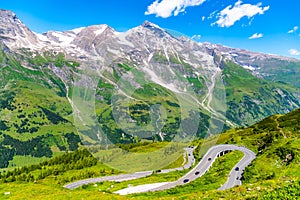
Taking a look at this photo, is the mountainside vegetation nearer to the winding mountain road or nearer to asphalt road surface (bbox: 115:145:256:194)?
asphalt road surface (bbox: 115:145:256:194)

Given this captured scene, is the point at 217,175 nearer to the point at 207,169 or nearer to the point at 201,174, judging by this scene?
the point at 201,174

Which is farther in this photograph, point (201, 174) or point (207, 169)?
point (207, 169)

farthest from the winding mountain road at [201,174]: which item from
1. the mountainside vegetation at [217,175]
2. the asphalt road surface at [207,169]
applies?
the mountainside vegetation at [217,175]

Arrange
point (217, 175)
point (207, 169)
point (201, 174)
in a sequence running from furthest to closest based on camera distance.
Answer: point (207, 169), point (201, 174), point (217, 175)

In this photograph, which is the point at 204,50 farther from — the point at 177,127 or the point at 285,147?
the point at 285,147

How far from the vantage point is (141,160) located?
2533cm

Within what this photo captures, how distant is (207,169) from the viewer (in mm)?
90375

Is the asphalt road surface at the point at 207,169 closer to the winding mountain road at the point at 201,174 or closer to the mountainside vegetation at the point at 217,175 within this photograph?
the winding mountain road at the point at 201,174

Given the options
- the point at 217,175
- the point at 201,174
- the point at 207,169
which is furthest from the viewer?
the point at 207,169

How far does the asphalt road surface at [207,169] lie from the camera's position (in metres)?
62.2

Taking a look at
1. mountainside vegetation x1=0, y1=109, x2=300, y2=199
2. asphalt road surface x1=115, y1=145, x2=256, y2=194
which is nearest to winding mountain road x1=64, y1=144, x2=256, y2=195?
asphalt road surface x1=115, y1=145, x2=256, y2=194

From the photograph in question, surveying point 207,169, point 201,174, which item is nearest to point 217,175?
point 201,174

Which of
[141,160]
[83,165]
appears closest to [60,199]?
[141,160]

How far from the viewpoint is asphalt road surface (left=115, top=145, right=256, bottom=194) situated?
62.2 meters
